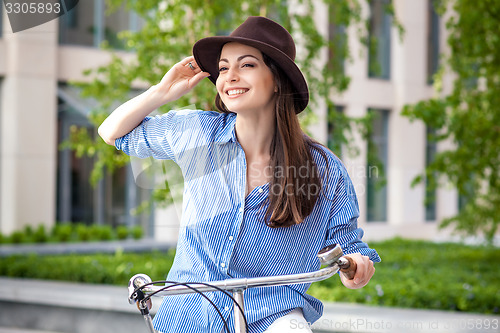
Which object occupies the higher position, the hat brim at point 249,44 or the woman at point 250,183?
the hat brim at point 249,44

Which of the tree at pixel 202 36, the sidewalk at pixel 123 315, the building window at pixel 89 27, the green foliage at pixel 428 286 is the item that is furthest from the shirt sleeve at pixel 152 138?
the building window at pixel 89 27

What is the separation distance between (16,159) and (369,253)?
41.6 ft

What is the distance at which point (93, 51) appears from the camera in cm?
1493

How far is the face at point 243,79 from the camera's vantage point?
2324 millimetres

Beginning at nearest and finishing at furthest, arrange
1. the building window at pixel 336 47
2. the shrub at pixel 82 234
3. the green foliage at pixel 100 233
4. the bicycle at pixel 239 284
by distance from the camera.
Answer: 1. the bicycle at pixel 239 284
2. the building window at pixel 336 47
3. the shrub at pixel 82 234
4. the green foliage at pixel 100 233

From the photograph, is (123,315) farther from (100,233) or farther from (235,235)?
(100,233)

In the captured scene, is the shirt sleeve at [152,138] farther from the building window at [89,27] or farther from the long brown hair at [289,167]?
the building window at [89,27]

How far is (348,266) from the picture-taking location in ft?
6.92

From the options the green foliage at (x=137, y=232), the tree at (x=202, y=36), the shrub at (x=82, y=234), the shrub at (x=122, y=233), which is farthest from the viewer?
the green foliage at (x=137, y=232)

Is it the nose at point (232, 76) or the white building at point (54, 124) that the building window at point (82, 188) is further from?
the nose at point (232, 76)

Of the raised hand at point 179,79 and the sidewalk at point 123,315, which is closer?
the raised hand at point 179,79

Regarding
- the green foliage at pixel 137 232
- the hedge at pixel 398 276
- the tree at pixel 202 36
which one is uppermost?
the tree at pixel 202 36

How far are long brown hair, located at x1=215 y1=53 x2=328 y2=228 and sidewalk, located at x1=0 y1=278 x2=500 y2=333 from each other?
3017mm

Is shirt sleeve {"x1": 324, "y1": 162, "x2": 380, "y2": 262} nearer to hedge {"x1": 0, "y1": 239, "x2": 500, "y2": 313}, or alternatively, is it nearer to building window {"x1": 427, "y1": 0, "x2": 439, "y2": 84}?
hedge {"x1": 0, "y1": 239, "x2": 500, "y2": 313}
